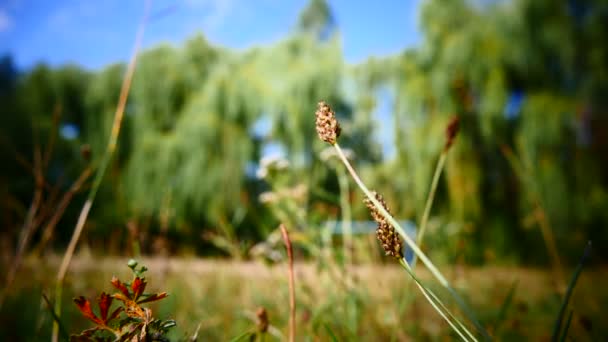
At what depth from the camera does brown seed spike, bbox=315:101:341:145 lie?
20 centimetres

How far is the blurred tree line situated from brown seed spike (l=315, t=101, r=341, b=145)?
3.21 m

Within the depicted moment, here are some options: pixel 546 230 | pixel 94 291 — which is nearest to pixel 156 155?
pixel 94 291

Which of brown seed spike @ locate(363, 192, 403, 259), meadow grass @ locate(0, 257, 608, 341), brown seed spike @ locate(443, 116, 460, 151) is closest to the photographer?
brown seed spike @ locate(363, 192, 403, 259)

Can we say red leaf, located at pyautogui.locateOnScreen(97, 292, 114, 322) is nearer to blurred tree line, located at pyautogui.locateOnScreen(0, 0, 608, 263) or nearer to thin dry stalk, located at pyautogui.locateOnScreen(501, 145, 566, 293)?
thin dry stalk, located at pyautogui.locateOnScreen(501, 145, 566, 293)

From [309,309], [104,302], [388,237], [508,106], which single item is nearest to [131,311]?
[104,302]

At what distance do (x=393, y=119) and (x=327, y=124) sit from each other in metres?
3.36

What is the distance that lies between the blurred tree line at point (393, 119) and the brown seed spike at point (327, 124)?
3.21 m

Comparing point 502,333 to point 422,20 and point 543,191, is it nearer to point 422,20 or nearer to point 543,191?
point 543,191

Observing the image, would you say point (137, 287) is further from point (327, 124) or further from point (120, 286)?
point (327, 124)

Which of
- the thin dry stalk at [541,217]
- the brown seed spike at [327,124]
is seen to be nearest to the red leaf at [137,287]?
the brown seed spike at [327,124]

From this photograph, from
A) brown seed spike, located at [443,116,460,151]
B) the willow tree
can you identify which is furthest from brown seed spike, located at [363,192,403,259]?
the willow tree

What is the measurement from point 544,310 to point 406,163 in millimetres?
3489

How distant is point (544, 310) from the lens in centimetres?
143

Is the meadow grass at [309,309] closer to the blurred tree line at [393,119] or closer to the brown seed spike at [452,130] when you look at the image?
the brown seed spike at [452,130]
